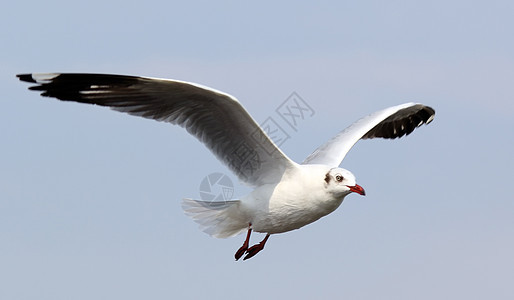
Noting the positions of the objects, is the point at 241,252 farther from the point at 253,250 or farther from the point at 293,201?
the point at 293,201

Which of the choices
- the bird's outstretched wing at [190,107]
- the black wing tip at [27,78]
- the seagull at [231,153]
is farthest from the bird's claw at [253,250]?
the black wing tip at [27,78]

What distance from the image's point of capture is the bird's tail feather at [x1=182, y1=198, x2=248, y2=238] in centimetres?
955

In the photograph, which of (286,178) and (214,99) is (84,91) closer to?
(214,99)

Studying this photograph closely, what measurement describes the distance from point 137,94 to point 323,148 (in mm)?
2983

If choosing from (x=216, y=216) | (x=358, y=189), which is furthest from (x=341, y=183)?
(x=216, y=216)

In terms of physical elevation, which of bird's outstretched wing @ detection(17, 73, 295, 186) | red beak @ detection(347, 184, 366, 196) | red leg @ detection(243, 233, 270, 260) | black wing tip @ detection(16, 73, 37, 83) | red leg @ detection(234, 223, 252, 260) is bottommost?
red beak @ detection(347, 184, 366, 196)

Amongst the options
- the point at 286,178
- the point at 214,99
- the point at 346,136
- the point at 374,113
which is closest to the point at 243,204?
the point at 286,178

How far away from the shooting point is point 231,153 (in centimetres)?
928

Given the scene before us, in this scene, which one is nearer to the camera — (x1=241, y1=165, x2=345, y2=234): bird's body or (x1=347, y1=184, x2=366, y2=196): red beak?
(x1=347, y1=184, x2=366, y2=196): red beak

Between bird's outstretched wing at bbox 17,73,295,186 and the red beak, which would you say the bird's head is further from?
bird's outstretched wing at bbox 17,73,295,186

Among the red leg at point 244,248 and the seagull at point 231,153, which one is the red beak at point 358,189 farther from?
the red leg at point 244,248

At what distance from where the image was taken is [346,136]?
10828mm

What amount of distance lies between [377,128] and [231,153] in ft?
11.6

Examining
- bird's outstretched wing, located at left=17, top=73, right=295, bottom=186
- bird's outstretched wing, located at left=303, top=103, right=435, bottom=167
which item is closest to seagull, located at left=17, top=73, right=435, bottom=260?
bird's outstretched wing, located at left=17, top=73, right=295, bottom=186
